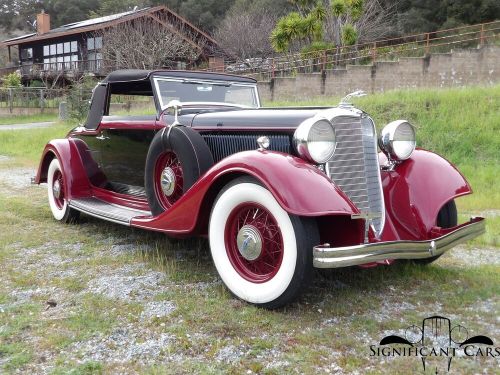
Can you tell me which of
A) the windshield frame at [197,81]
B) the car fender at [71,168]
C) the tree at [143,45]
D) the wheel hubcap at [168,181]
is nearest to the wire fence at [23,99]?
the tree at [143,45]

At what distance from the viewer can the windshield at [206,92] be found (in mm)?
4598

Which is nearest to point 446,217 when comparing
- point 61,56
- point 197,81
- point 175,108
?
point 175,108

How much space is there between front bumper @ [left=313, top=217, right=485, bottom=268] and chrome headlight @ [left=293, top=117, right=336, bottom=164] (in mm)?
633

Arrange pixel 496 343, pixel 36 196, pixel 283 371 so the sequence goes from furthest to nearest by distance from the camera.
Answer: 1. pixel 36 196
2. pixel 496 343
3. pixel 283 371

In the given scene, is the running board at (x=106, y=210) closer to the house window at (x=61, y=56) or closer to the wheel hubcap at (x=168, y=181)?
the wheel hubcap at (x=168, y=181)

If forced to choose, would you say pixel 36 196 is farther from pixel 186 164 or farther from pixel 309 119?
pixel 309 119

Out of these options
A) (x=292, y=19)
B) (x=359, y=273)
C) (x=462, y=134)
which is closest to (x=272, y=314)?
(x=359, y=273)

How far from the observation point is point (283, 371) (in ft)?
7.76

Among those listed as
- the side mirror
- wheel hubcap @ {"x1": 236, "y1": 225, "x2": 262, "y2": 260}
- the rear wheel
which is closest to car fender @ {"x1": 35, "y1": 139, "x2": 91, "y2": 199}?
the side mirror

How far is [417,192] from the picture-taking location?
3.59 meters

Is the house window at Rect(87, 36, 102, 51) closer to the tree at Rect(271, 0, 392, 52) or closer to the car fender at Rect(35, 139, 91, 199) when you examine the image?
the tree at Rect(271, 0, 392, 52)

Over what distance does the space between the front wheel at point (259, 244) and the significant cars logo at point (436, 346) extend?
1.94ft

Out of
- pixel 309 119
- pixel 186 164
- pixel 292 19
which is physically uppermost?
pixel 292 19

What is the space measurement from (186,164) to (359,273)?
1.56m
